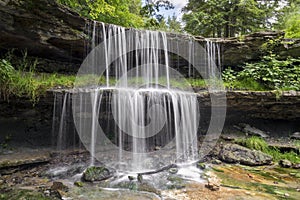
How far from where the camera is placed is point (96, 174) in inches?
169

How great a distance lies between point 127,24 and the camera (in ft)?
31.5

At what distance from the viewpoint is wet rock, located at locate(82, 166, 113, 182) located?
13.7ft

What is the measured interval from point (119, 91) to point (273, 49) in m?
6.23

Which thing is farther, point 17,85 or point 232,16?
point 232,16

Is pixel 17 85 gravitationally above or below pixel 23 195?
above

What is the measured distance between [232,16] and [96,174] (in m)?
10.6

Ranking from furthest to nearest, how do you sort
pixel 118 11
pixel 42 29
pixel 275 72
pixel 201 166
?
pixel 118 11
pixel 275 72
pixel 42 29
pixel 201 166

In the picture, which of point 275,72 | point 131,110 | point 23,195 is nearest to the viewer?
point 23,195

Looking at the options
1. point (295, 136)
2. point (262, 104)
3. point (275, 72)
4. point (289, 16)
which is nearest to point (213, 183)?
point (262, 104)

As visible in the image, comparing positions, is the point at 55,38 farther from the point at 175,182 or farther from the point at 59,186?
the point at 175,182

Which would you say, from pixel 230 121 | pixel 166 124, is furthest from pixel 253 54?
pixel 166 124

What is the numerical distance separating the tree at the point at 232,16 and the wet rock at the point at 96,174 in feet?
30.4

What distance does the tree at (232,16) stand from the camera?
34.7 feet

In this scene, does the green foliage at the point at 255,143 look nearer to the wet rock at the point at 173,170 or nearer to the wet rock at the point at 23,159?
the wet rock at the point at 173,170
